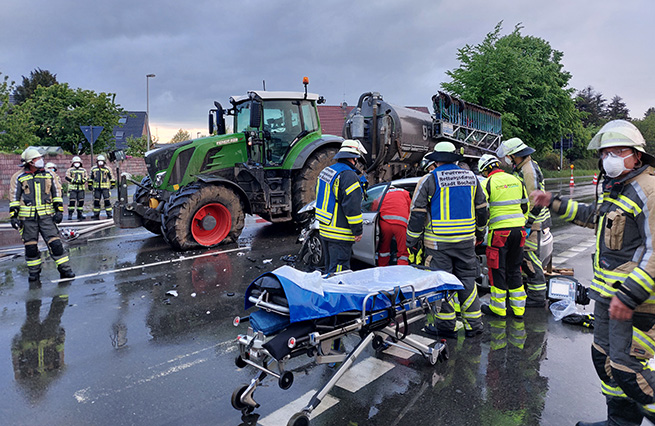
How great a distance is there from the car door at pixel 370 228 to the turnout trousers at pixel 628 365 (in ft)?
12.2

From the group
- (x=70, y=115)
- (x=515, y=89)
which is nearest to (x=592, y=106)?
(x=515, y=89)

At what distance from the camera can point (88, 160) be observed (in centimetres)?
2400

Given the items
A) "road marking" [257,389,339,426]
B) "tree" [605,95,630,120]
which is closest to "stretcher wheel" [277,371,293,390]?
"road marking" [257,389,339,426]

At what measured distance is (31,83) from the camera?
39.0 metres

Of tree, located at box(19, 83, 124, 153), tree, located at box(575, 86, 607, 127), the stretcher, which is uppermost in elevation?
tree, located at box(575, 86, 607, 127)

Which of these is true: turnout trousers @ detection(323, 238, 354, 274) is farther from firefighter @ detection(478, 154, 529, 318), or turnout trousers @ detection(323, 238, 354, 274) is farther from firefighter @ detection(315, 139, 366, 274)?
firefighter @ detection(478, 154, 529, 318)

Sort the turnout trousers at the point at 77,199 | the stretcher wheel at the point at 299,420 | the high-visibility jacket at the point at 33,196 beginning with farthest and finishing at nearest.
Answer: the turnout trousers at the point at 77,199 < the high-visibility jacket at the point at 33,196 < the stretcher wheel at the point at 299,420

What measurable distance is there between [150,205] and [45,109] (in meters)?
21.2

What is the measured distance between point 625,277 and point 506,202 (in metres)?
2.38

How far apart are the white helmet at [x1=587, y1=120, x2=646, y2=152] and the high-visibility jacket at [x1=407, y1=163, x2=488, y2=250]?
5.36 feet

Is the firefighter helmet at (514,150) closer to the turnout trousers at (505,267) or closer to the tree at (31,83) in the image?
the turnout trousers at (505,267)

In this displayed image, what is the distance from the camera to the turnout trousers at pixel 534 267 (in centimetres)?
559

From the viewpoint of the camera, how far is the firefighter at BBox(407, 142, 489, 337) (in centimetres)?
449

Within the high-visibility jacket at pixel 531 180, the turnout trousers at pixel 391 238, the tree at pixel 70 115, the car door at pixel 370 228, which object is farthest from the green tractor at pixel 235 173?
the tree at pixel 70 115
